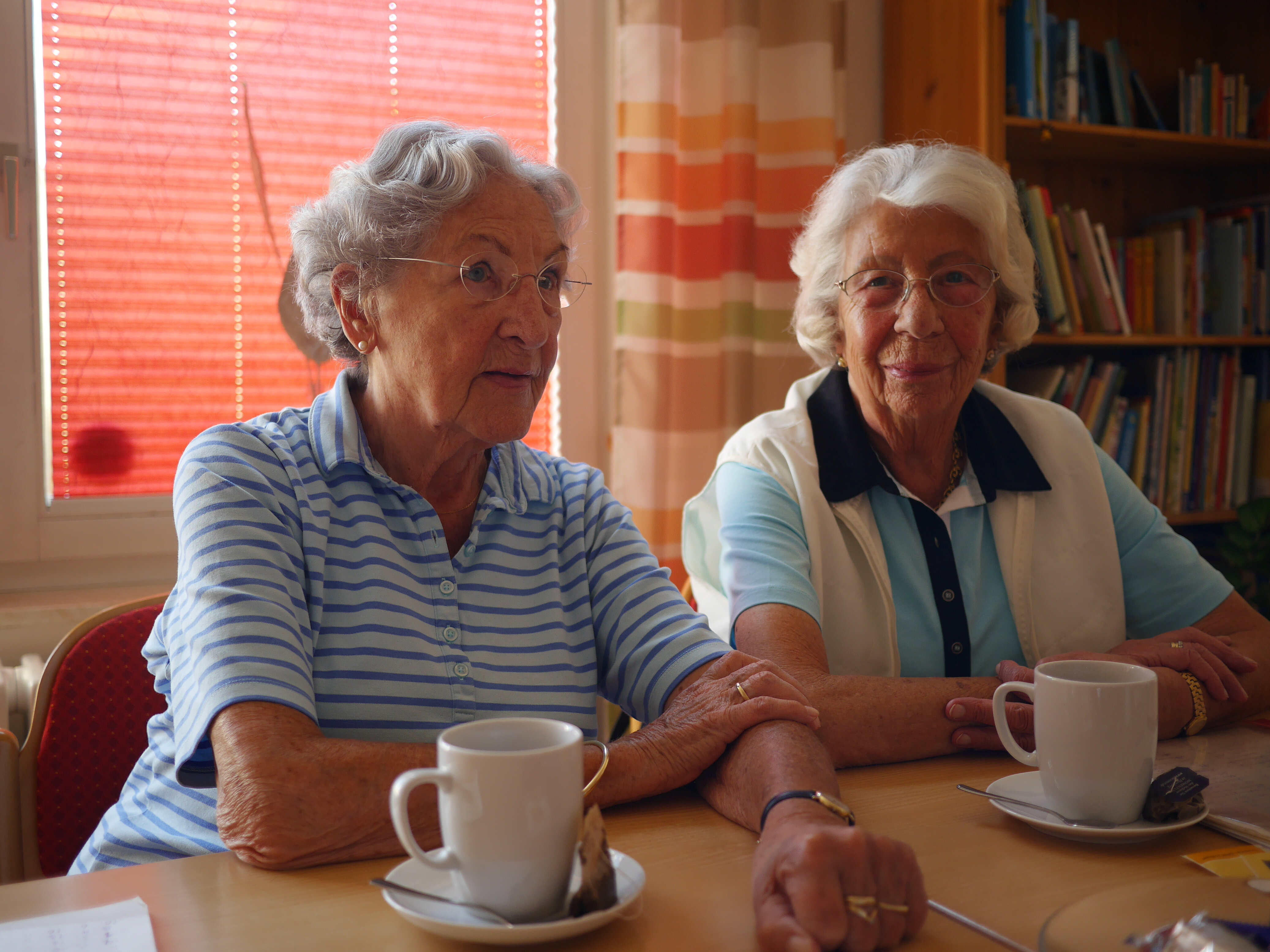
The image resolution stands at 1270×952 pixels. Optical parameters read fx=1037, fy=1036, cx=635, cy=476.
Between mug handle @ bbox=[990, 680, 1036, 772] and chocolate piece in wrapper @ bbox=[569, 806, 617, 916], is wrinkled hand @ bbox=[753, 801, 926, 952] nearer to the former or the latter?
chocolate piece in wrapper @ bbox=[569, 806, 617, 916]

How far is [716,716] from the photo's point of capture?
104 centimetres

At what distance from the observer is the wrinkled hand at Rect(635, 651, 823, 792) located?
101 cm

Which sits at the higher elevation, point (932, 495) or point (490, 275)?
point (490, 275)

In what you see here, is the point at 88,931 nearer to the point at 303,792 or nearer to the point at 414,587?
the point at 303,792

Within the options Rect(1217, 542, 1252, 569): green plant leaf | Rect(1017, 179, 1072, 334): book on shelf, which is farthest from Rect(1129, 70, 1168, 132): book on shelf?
Rect(1217, 542, 1252, 569): green plant leaf

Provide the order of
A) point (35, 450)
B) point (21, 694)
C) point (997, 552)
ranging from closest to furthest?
point (997, 552), point (21, 694), point (35, 450)

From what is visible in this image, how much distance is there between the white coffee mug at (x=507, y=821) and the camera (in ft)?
2.18

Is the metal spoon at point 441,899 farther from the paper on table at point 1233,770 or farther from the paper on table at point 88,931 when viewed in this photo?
the paper on table at point 1233,770

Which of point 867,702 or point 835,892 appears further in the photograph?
point 867,702

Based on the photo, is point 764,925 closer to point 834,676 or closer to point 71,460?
point 834,676

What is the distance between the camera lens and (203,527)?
3.42ft

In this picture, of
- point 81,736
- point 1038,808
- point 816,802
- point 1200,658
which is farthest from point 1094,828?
point 81,736

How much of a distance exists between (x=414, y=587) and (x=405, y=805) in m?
0.50

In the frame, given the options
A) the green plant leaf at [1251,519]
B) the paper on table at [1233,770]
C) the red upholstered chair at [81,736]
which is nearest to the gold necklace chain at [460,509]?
the red upholstered chair at [81,736]
